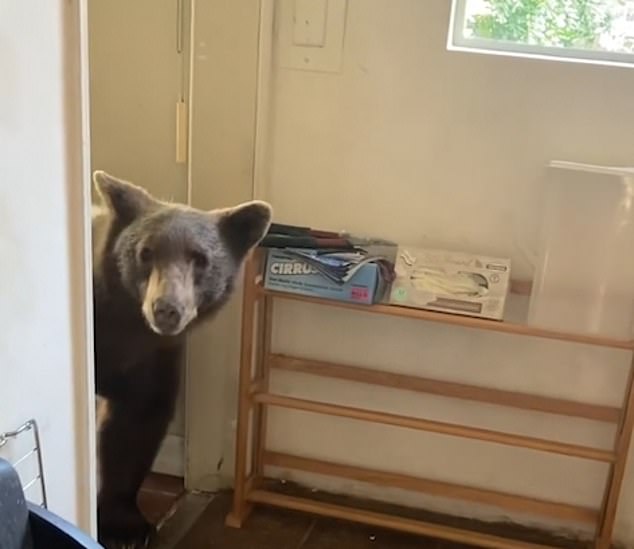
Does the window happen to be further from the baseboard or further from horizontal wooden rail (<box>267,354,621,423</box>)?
the baseboard

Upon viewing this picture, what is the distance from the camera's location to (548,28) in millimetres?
1999

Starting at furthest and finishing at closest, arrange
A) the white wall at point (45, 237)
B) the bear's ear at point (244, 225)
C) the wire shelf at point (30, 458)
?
the bear's ear at point (244, 225) → the wire shelf at point (30, 458) → the white wall at point (45, 237)

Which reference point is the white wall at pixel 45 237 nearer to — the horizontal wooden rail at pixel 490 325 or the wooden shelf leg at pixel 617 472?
the horizontal wooden rail at pixel 490 325

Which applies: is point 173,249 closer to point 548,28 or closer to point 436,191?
point 436,191

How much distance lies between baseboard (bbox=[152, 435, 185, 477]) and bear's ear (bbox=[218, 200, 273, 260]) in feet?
2.37

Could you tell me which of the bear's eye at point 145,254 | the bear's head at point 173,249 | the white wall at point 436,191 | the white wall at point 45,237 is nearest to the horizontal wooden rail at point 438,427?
the white wall at point 436,191

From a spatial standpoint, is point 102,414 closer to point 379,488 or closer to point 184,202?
point 184,202

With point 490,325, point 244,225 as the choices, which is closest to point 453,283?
point 490,325

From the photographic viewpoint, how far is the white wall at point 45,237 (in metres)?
1.11

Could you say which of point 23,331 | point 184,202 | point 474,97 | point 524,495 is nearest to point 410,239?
point 474,97

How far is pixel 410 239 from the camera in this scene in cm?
210

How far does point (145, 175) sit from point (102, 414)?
590mm

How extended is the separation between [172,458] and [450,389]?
0.80 metres

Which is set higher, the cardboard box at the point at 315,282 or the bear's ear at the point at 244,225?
the bear's ear at the point at 244,225
